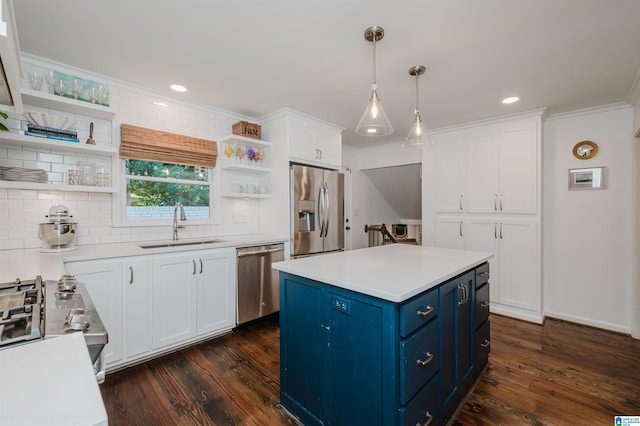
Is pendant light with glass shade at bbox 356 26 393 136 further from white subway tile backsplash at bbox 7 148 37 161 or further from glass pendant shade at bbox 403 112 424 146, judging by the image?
white subway tile backsplash at bbox 7 148 37 161

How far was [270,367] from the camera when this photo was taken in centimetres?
239

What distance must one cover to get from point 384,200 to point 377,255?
399 cm

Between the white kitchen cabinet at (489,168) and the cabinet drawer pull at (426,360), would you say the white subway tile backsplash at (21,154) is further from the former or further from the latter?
the white kitchen cabinet at (489,168)

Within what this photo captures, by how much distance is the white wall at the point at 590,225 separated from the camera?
3111 millimetres

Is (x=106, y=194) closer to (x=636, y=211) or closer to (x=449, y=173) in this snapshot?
(x=449, y=173)

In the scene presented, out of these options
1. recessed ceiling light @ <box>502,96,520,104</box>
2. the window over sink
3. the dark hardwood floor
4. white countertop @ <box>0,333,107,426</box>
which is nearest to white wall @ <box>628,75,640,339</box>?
the dark hardwood floor

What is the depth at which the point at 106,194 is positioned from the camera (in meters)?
2.67

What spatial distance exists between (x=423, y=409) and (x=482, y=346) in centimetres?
104

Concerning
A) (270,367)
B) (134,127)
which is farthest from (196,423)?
(134,127)

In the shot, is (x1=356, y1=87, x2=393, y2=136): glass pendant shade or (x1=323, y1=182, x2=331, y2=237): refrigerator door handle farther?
(x1=323, y1=182, x2=331, y2=237): refrigerator door handle

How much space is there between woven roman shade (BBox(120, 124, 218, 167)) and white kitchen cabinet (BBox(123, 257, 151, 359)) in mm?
1086

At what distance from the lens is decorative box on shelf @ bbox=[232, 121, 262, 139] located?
3.37m

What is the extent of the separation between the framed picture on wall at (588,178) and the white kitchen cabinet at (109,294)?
4.76m

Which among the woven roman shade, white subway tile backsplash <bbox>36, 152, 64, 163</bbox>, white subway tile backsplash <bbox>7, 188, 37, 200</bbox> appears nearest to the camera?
white subway tile backsplash <bbox>7, 188, 37, 200</bbox>
